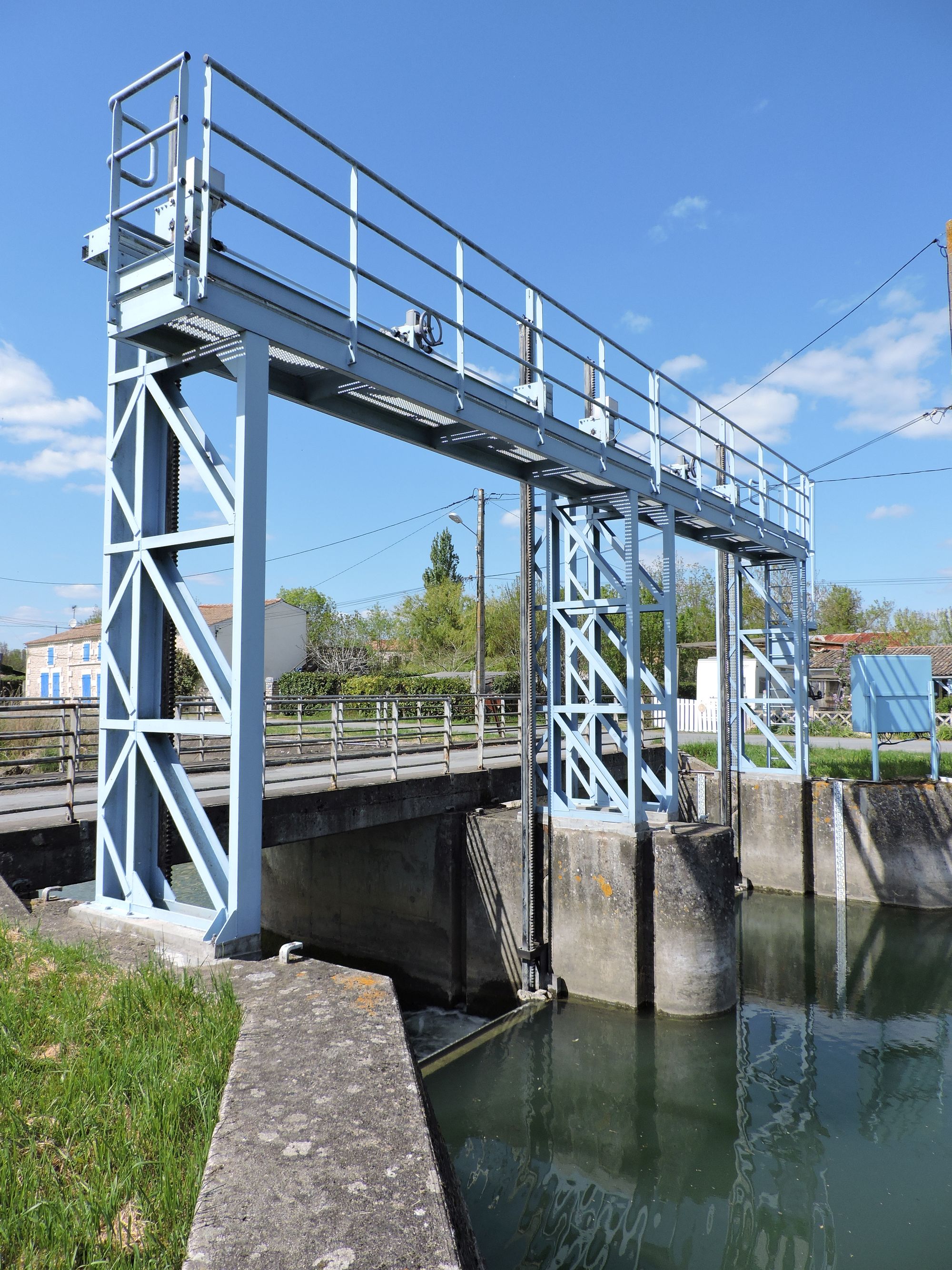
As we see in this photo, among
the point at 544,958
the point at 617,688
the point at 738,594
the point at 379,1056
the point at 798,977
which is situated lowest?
the point at 798,977

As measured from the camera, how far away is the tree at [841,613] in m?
58.2

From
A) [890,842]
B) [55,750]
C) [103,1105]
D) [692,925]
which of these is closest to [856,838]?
[890,842]

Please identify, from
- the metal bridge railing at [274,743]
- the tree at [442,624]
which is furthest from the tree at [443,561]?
the metal bridge railing at [274,743]

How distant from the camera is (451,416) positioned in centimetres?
770

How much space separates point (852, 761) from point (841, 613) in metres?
41.2

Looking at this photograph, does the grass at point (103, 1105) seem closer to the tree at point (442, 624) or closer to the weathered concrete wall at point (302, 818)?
the weathered concrete wall at point (302, 818)

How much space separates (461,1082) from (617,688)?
485 cm

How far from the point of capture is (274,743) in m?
9.72

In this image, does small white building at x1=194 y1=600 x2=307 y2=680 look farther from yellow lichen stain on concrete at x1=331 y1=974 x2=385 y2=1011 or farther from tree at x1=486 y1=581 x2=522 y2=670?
yellow lichen stain on concrete at x1=331 y1=974 x2=385 y2=1011

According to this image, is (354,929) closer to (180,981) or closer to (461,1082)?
(461,1082)

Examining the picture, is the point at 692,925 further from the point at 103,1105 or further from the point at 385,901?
the point at 103,1105

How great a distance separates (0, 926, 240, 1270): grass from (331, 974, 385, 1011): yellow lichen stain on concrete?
56cm

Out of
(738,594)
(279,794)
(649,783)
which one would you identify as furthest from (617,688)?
(738,594)

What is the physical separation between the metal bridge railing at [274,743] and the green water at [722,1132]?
4.18 meters
